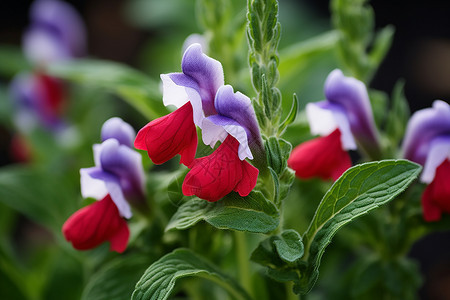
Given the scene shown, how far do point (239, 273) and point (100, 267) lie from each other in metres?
0.19

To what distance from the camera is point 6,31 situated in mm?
1856

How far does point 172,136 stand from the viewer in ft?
1.62

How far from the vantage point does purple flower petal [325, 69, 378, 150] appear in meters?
0.59

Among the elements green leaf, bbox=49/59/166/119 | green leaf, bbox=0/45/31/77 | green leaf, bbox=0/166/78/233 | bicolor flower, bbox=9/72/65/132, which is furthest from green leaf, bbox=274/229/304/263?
green leaf, bbox=0/45/31/77

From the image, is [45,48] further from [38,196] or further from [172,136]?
[172,136]

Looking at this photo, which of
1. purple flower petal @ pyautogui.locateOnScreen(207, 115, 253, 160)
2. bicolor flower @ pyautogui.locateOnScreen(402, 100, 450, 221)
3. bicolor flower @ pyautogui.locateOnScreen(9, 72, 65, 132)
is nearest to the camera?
purple flower petal @ pyautogui.locateOnScreen(207, 115, 253, 160)

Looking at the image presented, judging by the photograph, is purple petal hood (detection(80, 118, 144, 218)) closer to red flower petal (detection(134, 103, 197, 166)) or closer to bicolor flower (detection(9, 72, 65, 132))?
red flower petal (detection(134, 103, 197, 166))

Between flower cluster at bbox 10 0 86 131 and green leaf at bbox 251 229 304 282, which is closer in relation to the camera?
green leaf at bbox 251 229 304 282

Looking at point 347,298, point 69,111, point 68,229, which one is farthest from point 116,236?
point 69,111

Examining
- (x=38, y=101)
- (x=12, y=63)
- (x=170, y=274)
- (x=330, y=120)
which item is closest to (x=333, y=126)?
(x=330, y=120)

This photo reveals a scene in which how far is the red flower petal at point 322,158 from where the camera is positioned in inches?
23.5

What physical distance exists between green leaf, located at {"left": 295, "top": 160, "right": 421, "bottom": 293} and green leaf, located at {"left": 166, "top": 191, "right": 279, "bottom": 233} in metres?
0.05

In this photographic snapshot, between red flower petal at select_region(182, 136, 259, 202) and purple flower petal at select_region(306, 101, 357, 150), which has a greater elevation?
red flower petal at select_region(182, 136, 259, 202)

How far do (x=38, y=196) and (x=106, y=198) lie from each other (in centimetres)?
28
